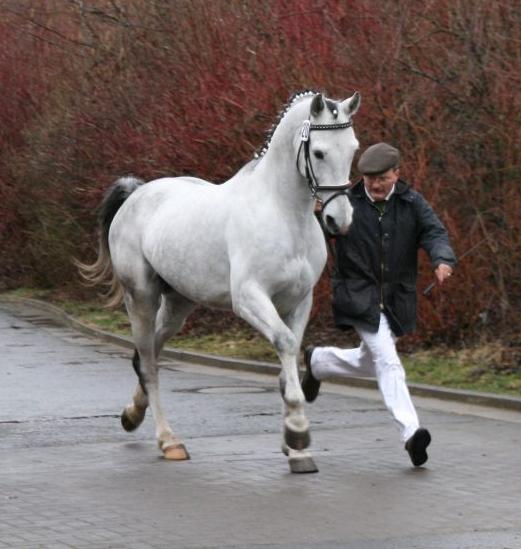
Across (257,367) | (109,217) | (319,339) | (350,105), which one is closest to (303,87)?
(319,339)

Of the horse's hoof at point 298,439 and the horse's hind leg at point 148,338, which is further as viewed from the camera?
the horse's hind leg at point 148,338

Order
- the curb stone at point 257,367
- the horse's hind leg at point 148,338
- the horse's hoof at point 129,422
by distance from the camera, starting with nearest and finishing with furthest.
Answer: the horse's hind leg at point 148,338
the horse's hoof at point 129,422
the curb stone at point 257,367

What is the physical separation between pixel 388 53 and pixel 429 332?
9.45 ft

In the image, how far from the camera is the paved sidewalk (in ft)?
27.8

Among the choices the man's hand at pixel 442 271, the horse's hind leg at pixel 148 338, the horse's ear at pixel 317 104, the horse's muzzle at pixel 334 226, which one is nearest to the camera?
the horse's muzzle at pixel 334 226

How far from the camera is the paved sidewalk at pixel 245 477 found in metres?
8.48

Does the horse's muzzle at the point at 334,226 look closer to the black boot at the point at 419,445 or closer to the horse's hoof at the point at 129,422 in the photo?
the black boot at the point at 419,445

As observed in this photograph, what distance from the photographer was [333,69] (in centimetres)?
1786

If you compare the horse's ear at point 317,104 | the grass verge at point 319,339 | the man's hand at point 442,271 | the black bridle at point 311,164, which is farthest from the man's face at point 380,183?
the grass verge at point 319,339

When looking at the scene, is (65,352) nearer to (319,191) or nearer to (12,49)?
(319,191)

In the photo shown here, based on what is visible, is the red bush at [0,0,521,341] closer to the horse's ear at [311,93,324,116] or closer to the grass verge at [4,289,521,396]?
the grass verge at [4,289,521,396]

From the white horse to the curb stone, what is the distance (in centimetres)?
318

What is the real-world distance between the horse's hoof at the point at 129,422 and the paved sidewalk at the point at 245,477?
8 cm

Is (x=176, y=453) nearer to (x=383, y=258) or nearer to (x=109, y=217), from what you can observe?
(x=383, y=258)
